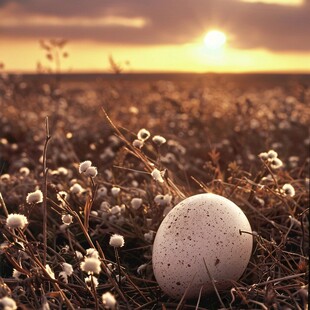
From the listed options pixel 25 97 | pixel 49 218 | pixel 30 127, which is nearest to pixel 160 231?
pixel 49 218

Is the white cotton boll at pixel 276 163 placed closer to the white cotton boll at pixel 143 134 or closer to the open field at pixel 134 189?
the open field at pixel 134 189

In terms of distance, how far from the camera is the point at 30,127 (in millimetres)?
8578

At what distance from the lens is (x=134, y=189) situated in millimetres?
4289

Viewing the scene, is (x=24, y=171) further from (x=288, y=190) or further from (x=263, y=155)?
(x=288, y=190)

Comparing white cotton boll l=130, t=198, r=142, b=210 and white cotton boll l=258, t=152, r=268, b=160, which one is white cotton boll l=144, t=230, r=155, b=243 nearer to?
white cotton boll l=130, t=198, r=142, b=210

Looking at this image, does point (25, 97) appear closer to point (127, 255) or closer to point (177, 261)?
point (127, 255)

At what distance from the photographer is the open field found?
2848 millimetres

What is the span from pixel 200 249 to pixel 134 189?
1369 mm

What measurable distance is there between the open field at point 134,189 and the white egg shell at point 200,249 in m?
0.11

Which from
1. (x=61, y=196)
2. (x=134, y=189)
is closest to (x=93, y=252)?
(x=61, y=196)

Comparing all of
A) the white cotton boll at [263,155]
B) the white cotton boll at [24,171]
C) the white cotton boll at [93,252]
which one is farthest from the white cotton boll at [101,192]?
the white cotton boll at [93,252]

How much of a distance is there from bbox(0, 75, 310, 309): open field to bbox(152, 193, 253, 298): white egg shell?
11cm

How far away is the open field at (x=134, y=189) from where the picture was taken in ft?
9.34

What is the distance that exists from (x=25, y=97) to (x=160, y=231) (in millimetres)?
7803
